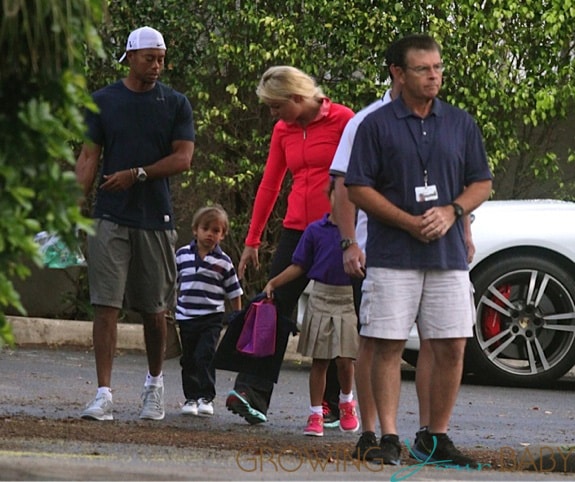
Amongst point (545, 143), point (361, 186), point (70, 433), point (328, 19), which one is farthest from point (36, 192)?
point (545, 143)

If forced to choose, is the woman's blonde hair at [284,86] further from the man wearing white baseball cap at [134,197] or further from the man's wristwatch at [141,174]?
the man's wristwatch at [141,174]

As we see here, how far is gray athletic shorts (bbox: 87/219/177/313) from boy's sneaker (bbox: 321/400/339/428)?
0.99m

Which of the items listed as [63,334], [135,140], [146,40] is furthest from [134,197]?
[63,334]

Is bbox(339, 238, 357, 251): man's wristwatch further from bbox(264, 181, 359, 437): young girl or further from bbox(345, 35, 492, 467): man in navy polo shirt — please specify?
bbox(264, 181, 359, 437): young girl

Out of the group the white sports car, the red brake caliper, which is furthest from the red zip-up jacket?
the red brake caliper

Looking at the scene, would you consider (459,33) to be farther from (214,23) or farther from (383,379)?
(383,379)

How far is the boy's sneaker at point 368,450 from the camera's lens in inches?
275

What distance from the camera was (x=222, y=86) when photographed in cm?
1484

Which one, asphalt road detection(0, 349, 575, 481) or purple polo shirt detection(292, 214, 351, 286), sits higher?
purple polo shirt detection(292, 214, 351, 286)

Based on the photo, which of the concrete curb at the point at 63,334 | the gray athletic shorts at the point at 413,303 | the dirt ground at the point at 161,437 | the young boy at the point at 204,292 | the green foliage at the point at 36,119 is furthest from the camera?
the concrete curb at the point at 63,334

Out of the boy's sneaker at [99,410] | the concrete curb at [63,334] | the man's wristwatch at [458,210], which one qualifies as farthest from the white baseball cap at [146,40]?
the concrete curb at [63,334]

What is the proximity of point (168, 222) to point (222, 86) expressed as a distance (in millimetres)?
6202

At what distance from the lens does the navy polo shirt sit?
701 cm

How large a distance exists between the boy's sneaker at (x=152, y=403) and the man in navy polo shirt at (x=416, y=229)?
1.98m
